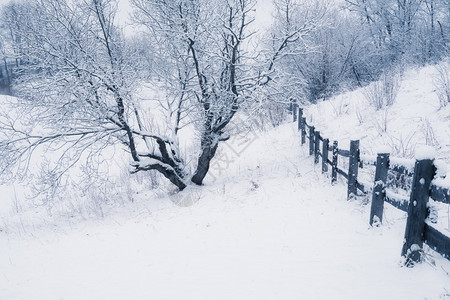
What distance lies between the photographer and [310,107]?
1420 cm

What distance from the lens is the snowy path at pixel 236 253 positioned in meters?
3.50

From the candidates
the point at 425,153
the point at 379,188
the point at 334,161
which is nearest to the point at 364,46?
the point at 334,161

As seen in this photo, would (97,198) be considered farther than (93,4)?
Yes

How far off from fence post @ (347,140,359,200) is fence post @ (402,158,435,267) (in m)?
1.99

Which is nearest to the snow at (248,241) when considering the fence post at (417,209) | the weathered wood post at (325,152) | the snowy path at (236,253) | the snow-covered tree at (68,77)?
the snowy path at (236,253)

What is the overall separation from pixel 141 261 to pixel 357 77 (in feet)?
50.1

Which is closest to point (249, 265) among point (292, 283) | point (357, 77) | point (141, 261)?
point (292, 283)

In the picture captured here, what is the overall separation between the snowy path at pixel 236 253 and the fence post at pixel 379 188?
0.65ft

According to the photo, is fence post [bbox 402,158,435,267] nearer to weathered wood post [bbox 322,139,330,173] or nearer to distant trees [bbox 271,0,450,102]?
weathered wood post [bbox 322,139,330,173]

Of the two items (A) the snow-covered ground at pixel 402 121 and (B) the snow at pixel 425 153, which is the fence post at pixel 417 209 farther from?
(A) the snow-covered ground at pixel 402 121

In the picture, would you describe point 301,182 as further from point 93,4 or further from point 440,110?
point 93,4

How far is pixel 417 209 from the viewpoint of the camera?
3.05m

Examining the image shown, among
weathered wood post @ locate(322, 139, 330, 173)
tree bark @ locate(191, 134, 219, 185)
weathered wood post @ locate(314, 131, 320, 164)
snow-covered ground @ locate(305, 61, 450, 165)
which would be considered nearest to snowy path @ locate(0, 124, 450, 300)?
weathered wood post @ locate(322, 139, 330, 173)

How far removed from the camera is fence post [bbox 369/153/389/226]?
3.88m
